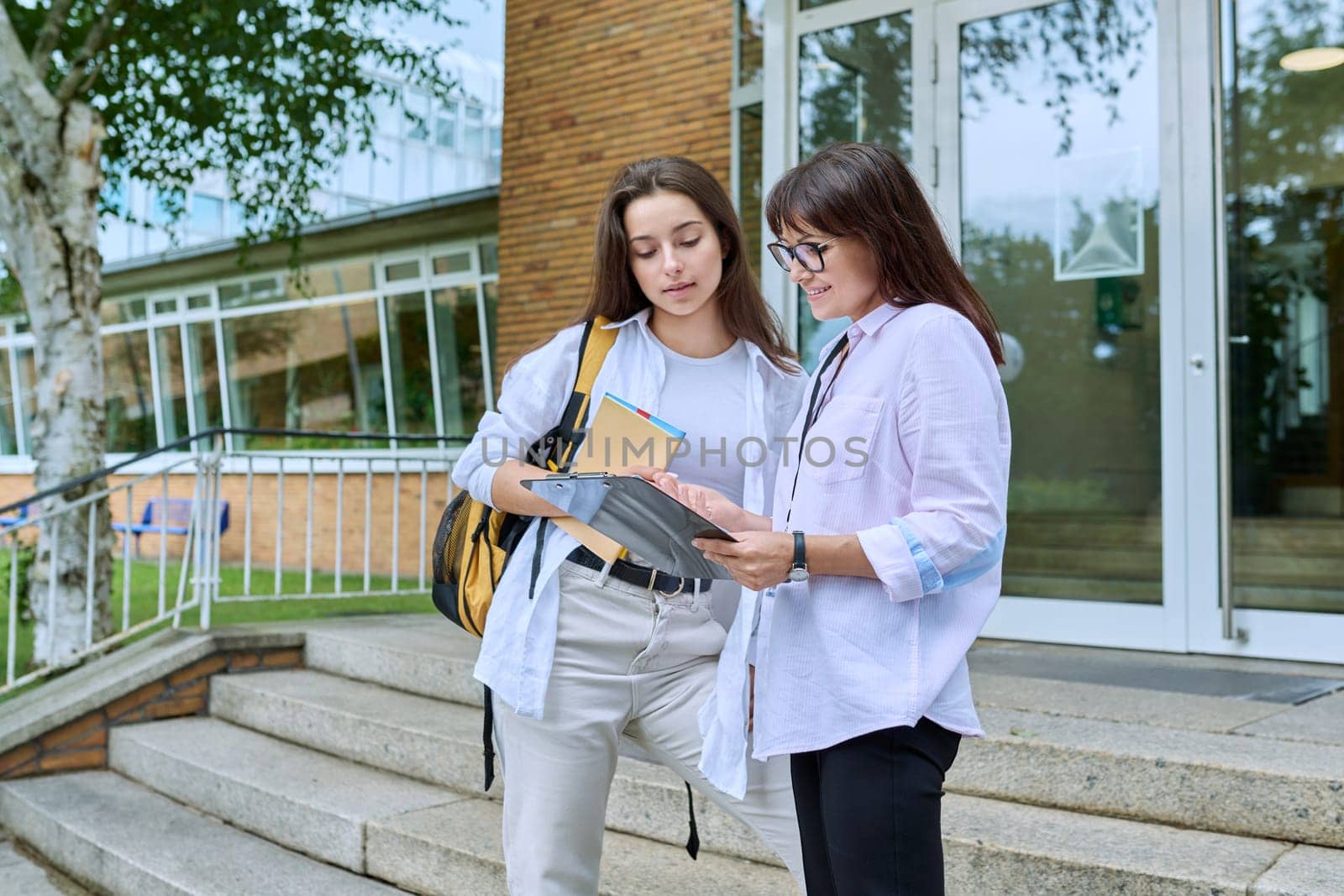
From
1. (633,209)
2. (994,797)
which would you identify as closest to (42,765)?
(994,797)

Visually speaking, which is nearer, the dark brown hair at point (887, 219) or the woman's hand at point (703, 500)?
the dark brown hair at point (887, 219)

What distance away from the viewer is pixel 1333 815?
265cm

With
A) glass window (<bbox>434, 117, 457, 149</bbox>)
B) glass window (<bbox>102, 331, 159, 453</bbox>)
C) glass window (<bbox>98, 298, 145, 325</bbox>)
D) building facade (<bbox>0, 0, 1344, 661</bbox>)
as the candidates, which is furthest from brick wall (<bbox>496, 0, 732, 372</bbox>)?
glass window (<bbox>98, 298, 145, 325</bbox>)

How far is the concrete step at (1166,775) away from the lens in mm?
2697

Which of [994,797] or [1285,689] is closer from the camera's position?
[994,797]

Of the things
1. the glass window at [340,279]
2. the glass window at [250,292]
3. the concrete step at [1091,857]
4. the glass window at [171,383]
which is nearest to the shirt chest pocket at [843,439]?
the concrete step at [1091,857]

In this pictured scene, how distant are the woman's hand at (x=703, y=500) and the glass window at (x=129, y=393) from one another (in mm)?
15774

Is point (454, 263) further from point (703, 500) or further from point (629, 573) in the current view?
point (703, 500)

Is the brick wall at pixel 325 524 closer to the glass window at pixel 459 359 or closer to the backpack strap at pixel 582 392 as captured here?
the glass window at pixel 459 359

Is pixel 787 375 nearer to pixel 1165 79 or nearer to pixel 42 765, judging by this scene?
pixel 1165 79

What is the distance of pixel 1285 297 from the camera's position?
703cm

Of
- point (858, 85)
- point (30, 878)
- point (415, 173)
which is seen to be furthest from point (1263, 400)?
point (415, 173)

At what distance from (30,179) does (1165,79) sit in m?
5.76

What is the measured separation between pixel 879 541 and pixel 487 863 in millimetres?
2266
